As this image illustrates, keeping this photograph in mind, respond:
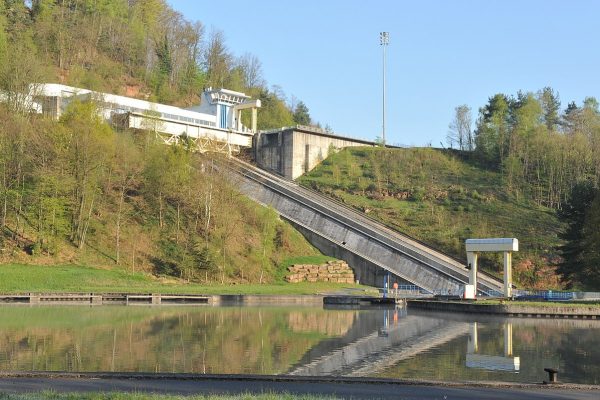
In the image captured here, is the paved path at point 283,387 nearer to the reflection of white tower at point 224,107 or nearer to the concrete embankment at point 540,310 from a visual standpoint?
the concrete embankment at point 540,310

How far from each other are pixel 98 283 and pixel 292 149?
3666 centimetres

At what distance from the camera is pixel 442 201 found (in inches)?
2995

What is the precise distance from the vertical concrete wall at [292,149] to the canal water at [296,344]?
147 feet

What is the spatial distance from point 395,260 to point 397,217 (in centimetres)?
1309

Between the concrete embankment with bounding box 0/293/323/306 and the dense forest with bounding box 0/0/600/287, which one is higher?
the dense forest with bounding box 0/0/600/287

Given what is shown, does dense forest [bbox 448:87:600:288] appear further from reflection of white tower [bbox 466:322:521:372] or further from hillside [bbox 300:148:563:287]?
reflection of white tower [bbox 466:322:521:372]

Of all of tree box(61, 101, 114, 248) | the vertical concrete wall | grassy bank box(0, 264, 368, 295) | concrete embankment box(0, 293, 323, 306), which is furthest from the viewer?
the vertical concrete wall

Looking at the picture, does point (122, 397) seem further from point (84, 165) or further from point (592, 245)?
point (84, 165)

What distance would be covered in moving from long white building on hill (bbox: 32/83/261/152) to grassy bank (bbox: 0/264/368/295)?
22433 mm

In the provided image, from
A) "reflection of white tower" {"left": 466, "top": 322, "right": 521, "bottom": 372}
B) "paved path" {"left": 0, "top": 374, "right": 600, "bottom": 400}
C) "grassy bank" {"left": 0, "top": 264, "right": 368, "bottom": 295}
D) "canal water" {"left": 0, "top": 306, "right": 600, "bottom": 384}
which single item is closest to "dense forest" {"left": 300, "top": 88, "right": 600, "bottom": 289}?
"grassy bank" {"left": 0, "top": 264, "right": 368, "bottom": 295}

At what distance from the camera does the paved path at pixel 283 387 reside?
16.7m

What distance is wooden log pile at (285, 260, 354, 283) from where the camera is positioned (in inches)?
2441

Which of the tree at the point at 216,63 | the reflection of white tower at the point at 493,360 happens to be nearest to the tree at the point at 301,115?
the tree at the point at 216,63

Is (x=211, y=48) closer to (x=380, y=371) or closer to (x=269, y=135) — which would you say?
(x=269, y=135)
